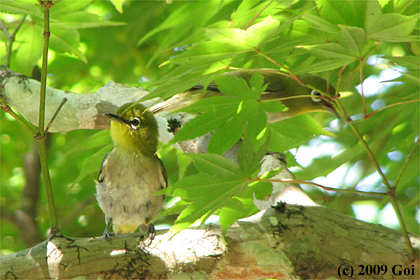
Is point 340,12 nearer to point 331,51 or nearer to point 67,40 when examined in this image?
point 331,51

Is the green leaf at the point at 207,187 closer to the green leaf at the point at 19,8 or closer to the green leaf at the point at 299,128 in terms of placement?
the green leaf at the point at 299,128

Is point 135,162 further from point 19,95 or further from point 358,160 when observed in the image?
point 358,160

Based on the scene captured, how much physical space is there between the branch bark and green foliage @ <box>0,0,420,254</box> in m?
0.20

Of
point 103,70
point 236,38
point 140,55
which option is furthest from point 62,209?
point 236,38

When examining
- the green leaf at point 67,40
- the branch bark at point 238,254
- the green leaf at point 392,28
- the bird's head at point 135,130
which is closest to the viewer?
the green leaf at point 392,28

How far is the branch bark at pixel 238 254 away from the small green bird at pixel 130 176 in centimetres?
110

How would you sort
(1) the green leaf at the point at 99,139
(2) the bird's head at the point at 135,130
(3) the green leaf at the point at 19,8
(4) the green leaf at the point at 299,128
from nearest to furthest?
(3) the green leaf at the point at 19,8, (4) the green leaf at the point at 299,128, (1) the green leaf at the point at 99,139, (2) the bird's head at the point at 135,130

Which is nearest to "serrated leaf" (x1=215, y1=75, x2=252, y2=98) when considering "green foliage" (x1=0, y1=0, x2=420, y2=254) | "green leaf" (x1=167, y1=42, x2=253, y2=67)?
"green foliage" (x1=0, y1=0, x2=420, y2=254)

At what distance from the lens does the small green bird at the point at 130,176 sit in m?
3.17

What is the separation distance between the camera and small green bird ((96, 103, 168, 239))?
317 cm

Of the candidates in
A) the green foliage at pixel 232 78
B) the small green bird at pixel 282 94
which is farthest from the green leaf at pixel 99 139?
the small green bird at pixel 282 94

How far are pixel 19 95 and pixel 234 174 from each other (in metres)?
2.41

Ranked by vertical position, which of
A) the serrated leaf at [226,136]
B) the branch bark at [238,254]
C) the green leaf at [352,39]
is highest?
the green leaf at [352,39]

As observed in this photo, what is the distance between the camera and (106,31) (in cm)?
458
